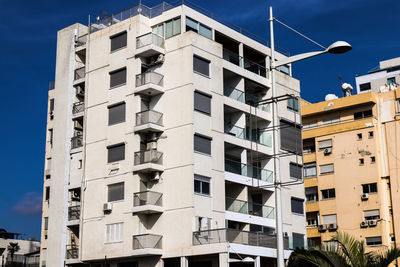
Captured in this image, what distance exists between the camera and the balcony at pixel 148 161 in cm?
4419

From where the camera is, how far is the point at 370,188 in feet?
211

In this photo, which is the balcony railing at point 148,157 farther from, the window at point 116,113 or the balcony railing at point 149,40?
the balcony railing at point 149,40

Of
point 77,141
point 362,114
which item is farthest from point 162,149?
point 362,114

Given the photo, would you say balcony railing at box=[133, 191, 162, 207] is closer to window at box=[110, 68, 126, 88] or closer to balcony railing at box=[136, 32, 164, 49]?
window at box=[110, 68, 126, 88]

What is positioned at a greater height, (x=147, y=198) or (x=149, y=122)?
(x=149, y=122)

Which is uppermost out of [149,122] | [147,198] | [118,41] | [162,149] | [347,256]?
[118,41]

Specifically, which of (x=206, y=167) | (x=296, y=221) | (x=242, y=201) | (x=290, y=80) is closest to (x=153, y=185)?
(x=206, y=167)

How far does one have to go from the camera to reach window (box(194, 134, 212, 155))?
44.3m

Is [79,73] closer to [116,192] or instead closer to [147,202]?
[116,192]

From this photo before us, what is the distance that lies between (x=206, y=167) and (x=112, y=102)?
922 cm

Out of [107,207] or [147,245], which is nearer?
[147,245]

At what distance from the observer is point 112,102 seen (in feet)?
158

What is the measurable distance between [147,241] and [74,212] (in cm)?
869

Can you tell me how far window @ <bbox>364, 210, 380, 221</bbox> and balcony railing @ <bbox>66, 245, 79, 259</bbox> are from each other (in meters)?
30.1
